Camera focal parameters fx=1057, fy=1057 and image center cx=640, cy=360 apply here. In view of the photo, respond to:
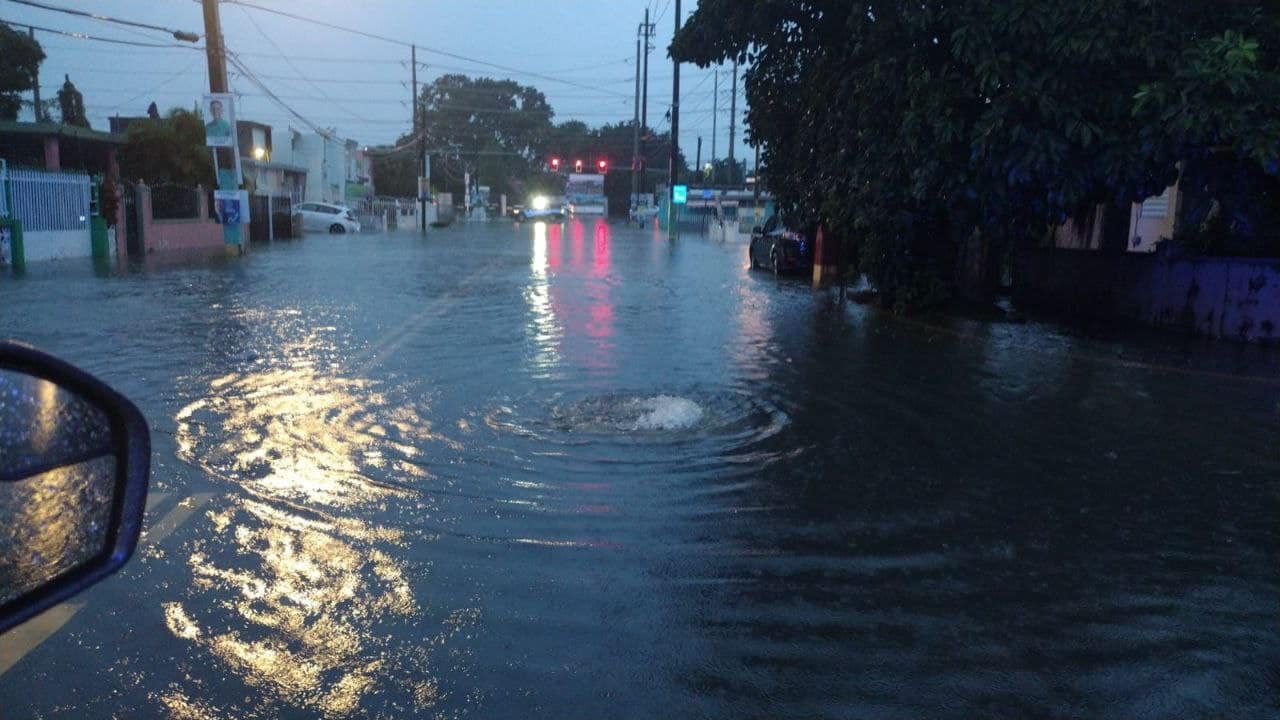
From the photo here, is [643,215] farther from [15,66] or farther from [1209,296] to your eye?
[1209,296]

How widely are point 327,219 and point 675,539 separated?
49984 millimetres

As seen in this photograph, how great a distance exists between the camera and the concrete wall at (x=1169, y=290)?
45.7 feet

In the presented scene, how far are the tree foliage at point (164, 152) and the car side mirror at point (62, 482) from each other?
3693 cm

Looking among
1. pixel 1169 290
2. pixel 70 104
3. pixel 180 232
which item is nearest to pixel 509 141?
pixel 70 104

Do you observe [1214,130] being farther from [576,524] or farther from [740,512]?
[576,524]

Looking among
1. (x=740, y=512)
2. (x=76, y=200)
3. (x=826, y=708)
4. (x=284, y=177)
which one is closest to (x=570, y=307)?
(x=740, y=512)

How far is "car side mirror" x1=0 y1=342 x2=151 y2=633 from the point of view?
185 centimetres

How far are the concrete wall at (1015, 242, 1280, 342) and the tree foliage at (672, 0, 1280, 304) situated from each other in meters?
1.19

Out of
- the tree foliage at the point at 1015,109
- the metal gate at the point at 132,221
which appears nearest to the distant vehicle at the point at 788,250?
the tree foliage at the point at 1015,109

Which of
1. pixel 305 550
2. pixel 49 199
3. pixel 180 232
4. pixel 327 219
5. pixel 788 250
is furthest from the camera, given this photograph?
pixel 327 219

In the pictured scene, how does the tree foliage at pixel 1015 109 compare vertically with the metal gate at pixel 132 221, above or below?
above

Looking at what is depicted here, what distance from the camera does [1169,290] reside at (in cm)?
1510

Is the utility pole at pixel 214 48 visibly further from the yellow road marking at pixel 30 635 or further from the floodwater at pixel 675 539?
the yellow road marking at pixel 30 635

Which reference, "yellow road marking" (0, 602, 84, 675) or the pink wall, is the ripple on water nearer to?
"yellow road marking" (0, 602, 84, 675)
